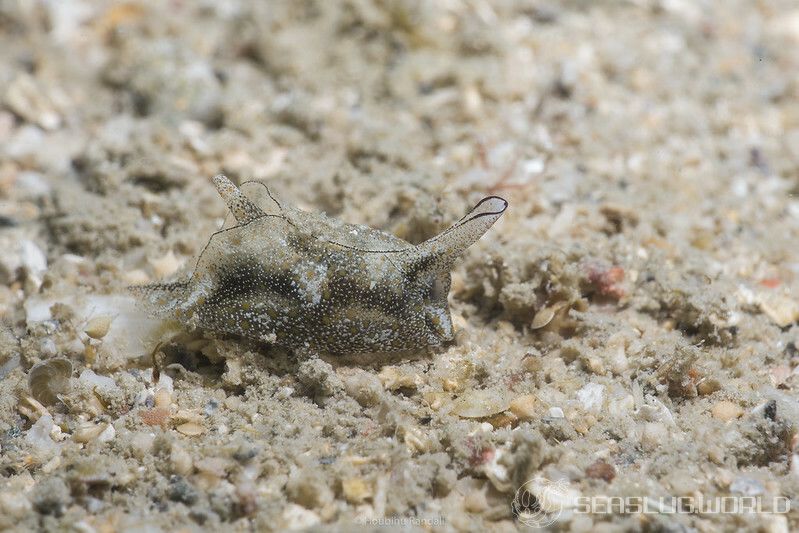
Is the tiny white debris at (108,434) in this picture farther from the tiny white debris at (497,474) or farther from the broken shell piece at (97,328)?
the tiny white debris at (497,474)

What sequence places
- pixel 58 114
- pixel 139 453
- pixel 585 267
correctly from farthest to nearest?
pixel 58 114, pixel 585 267, pixel 139 453

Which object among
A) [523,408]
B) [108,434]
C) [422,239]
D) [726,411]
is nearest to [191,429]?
[108,434]

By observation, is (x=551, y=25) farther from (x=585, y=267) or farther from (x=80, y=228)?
(x=80, y=228)

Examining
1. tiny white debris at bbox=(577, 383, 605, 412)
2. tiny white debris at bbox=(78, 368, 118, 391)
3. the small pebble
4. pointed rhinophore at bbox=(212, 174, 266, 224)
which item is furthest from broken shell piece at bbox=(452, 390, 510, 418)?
tiny white debris at bbox=(78, 368, 118, 391)

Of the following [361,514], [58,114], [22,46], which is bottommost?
[361,514]

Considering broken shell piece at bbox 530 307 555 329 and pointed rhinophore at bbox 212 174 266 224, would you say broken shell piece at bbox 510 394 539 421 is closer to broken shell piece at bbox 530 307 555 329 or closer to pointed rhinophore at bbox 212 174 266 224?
broken shell piece at bbox 530 307 555 329

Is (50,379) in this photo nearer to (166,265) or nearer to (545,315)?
(166,265)

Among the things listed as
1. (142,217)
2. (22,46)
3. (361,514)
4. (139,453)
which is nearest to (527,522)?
(361,514)
